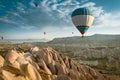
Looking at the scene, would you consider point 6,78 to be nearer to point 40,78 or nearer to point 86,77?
point 40,78

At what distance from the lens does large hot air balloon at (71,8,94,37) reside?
3071 inches

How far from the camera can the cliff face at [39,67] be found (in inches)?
1533

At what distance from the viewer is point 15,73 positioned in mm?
37188

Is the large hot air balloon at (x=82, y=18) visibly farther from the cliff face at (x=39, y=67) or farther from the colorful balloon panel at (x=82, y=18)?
the cliff face at (x=39, y=67)

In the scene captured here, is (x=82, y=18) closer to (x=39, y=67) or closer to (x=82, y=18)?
(x=82, y=18)

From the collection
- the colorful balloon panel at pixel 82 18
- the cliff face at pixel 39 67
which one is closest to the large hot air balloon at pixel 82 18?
the colorful balloon panel at pixel 82 18

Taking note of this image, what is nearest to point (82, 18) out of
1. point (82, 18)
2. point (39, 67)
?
point (82, 18)

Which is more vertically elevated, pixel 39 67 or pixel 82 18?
pixel 82 18

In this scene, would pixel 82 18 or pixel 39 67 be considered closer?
pixel 39 67

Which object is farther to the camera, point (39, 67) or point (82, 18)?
point (82, 18)

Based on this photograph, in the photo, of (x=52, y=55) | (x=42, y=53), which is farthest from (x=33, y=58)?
(x=52, y=55)

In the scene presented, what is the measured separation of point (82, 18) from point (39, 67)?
3001cm

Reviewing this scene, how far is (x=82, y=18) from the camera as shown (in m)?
78.1

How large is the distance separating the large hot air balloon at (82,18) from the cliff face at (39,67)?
49.2 ft
